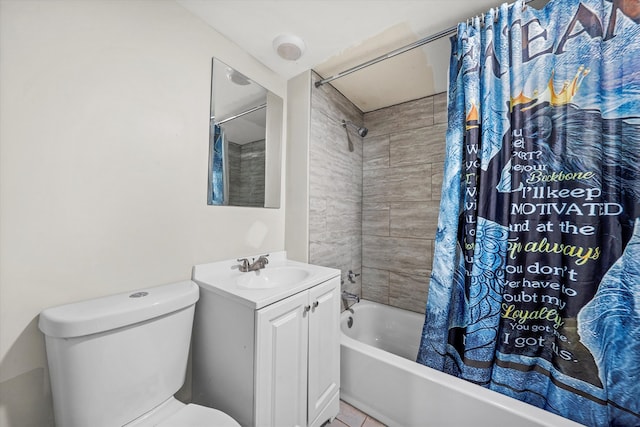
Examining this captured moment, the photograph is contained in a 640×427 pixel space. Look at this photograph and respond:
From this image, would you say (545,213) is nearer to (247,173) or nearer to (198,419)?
(247,173)

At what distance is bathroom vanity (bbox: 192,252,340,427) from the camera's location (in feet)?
3.07

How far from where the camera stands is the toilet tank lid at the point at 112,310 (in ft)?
2.40

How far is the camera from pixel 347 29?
1.33 meters

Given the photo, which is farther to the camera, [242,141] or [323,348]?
[242,141]

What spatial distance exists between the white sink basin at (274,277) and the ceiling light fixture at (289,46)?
1.34m

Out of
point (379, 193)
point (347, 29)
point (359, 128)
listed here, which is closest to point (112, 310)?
point (347, 29)

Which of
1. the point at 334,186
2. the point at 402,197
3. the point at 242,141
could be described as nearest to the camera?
the point at 242,141

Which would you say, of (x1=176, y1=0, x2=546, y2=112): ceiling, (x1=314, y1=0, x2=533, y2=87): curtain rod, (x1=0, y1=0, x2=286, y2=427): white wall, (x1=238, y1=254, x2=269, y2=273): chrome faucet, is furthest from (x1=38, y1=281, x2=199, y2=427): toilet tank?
(x1=314, y1=0, x2=533, y2=87): curtain rod

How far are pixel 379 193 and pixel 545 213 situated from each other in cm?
131

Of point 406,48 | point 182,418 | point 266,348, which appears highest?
point 406,48

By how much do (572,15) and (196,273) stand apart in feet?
7.01

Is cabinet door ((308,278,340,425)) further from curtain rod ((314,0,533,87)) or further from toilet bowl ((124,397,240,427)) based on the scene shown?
curtain rod ((314,0,533,87))

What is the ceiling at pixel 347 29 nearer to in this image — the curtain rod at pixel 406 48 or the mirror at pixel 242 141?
the curtain rod at pixel 406 48

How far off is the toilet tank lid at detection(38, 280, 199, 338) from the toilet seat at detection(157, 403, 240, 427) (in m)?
0.40
